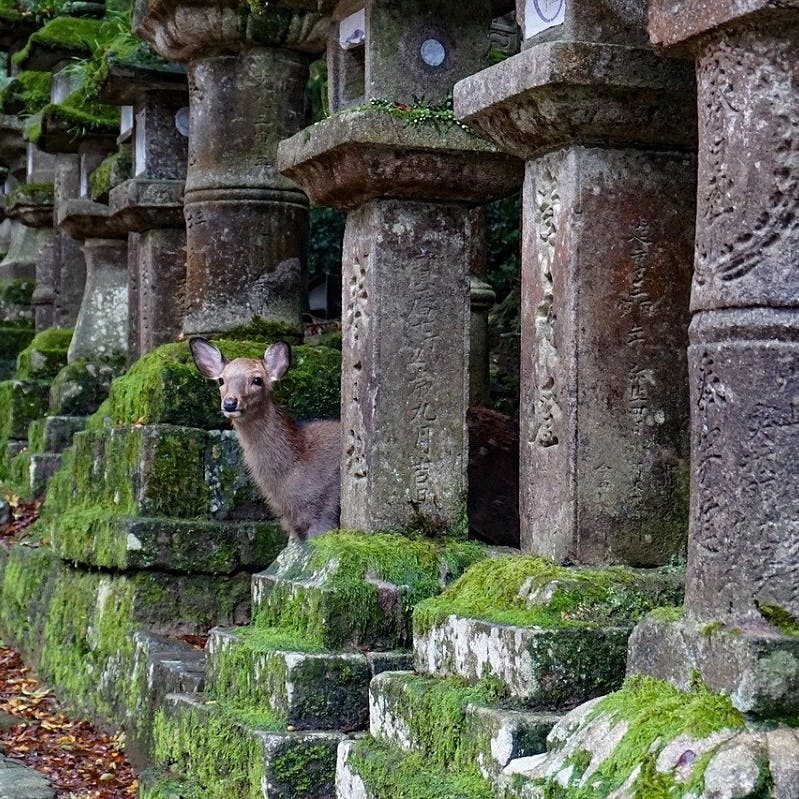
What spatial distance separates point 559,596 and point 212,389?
389cm

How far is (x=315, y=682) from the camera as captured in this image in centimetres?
618

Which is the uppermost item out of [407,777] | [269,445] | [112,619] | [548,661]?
[269,445]

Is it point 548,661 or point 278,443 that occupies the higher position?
point 278,443

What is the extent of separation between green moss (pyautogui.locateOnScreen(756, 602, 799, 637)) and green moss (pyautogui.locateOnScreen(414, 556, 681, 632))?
964mm

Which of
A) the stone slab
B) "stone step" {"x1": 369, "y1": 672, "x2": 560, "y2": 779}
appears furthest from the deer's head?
the stone slab

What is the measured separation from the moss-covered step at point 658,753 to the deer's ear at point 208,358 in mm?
3563

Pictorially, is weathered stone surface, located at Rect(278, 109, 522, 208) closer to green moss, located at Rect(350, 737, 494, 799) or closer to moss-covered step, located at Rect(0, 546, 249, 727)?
green moss, located at Rect(350, 737, 494, 799)

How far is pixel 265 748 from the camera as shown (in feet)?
19.9

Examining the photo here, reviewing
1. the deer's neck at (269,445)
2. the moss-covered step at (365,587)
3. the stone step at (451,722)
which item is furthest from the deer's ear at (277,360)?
the stone step at (451,722)

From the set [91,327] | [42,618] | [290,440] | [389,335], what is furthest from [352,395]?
[91,327]

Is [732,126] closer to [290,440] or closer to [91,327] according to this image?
[290,440]

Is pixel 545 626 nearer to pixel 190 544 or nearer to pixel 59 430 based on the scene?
pixel 190 544

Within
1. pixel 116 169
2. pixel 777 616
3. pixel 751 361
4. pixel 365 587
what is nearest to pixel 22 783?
pixel 365 587

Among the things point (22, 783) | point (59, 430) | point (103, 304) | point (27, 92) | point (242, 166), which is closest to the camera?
point (22, 783)
